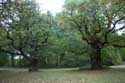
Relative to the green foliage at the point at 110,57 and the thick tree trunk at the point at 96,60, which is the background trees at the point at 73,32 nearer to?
the thick tree trunk at the point at 96,60

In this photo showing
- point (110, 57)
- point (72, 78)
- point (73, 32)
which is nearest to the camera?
point (72, 78)

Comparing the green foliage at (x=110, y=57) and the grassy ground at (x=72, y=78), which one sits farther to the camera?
the green foliage at (x=110, y=57)

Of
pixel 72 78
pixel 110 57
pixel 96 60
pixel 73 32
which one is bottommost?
pixel 72 78

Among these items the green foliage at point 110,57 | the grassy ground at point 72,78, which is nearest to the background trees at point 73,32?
the green foliage at point 110,57

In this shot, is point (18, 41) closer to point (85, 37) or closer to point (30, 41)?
point (30, 41)

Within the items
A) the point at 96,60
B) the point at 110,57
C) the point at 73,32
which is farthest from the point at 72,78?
the point at 110,57

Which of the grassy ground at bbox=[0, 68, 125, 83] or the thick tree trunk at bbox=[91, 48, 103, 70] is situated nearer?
the grassy ground at bbox=[0, 68, 125, 83]

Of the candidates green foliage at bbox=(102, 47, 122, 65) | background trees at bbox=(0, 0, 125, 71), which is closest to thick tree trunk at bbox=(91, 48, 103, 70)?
background trees at bbox=(0, 0, 125, 71)

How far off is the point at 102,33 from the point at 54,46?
600 cm

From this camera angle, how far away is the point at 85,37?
70.5ft

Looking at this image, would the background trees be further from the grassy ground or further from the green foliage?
the grassy ground

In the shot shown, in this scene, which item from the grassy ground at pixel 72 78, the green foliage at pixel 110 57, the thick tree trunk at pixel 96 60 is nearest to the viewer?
the grassy ground at pixel 72 78

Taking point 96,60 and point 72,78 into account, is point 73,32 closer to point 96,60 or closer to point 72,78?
point 96,60

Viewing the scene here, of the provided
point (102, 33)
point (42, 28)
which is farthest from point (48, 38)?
point (102, 33)
